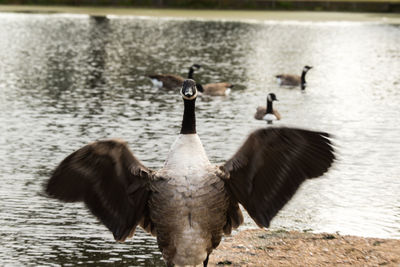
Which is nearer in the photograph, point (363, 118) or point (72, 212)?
point (72, 212)

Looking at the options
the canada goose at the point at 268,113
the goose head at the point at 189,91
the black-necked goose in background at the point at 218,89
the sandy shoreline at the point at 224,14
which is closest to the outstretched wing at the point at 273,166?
the goose head at the point at 189,91

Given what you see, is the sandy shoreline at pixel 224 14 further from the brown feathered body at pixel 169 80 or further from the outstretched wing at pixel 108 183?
the outstretched wing at pixel 108 183

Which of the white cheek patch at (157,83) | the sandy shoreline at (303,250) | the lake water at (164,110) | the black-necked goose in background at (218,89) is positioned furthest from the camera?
the white cheek patch at (157,83)

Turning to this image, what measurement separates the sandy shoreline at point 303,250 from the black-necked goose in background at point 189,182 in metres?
1.55

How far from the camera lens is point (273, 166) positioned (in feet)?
20.6

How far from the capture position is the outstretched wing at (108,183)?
6.17 meters

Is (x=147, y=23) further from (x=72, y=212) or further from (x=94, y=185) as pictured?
(x=94, y=185)

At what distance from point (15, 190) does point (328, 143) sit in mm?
6451

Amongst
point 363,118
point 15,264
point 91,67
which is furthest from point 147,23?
point 15,264

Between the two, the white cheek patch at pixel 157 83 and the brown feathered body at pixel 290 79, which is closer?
Answer: the white cheek patch at pixel 157 83

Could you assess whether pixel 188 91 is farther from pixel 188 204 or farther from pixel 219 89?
pixel 219 89

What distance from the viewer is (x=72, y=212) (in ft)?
33.5

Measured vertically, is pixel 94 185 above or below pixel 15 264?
above

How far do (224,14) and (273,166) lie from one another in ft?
149
